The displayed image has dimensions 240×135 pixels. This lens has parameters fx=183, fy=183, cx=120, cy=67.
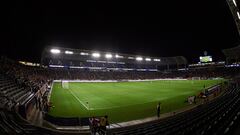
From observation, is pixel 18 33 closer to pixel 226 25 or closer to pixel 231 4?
pixel 231 4

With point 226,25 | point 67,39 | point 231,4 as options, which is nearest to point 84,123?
point 231,4

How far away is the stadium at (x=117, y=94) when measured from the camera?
1061 cm

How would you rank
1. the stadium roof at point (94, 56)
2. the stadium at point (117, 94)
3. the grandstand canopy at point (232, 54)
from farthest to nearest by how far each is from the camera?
the grandstand canopy at point (232, 54)
the stadium roof at point (94, 56)
the stadium at point (117, 94)

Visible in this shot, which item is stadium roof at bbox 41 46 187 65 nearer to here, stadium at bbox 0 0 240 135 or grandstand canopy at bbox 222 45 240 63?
stadium at bbox 0 0 240 135

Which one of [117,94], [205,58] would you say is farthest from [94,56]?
[205,58]

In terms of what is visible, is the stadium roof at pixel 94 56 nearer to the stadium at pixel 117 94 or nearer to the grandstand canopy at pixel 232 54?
the stadium at pixel 117 94

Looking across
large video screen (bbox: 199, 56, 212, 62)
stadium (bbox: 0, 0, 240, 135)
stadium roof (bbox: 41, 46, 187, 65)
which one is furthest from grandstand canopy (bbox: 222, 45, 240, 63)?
stadium roof (bbox: 41, 46, 187, 65)

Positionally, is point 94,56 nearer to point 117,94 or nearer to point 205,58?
point 117,94

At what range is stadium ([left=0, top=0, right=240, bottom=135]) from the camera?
10.6 meters

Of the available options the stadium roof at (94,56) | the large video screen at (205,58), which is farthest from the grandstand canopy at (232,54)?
the stadium roof at (94,56)

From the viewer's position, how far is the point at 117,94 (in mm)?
30891

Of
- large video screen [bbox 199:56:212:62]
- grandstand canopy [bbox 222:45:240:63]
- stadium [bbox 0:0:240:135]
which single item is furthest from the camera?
large video screen [bbox 199:56:212:62]

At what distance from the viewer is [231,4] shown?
→ 24219mm

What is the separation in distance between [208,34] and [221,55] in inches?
1607
